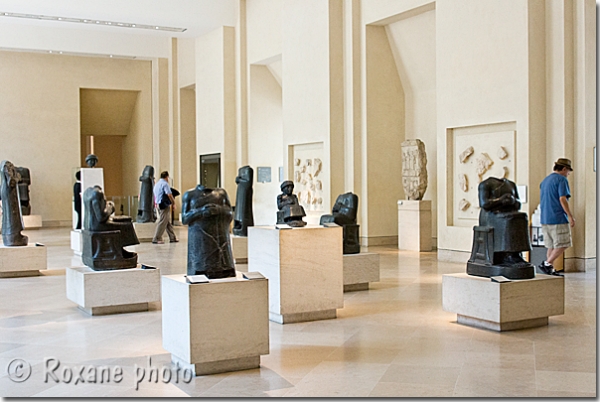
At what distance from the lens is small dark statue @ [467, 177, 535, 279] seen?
7555mm

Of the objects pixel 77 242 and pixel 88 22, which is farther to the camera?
pixel 88 22

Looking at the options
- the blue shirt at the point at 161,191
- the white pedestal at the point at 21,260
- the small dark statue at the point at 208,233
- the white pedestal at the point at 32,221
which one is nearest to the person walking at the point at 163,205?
the blue shirt at the point at 161,191

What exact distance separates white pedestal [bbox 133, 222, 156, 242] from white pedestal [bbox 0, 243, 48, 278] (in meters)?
7.02

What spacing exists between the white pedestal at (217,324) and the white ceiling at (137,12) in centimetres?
1712

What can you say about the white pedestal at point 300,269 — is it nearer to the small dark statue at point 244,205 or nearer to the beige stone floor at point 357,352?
the beige stone floor at point 357,352

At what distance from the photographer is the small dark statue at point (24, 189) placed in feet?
80.1

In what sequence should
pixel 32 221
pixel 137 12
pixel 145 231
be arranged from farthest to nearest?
pixel 32 221
pixel 137 12
pixel 145 231

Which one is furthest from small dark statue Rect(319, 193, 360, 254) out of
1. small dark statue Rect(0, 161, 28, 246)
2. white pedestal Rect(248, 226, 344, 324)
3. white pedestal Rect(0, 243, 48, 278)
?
small dark statue Rect(0, 161, 28, 246)

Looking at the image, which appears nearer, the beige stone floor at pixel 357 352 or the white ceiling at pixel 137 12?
the beige stone floor at pixel 357 352

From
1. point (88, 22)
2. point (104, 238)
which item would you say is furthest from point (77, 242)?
point (88, 22)

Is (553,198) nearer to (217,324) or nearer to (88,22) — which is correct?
(217,324)

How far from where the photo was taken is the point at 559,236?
10859 mm

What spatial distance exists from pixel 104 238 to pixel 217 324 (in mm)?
3556

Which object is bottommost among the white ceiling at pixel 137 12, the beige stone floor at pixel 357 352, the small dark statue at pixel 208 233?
the beige stone floor at pixel 357 352
